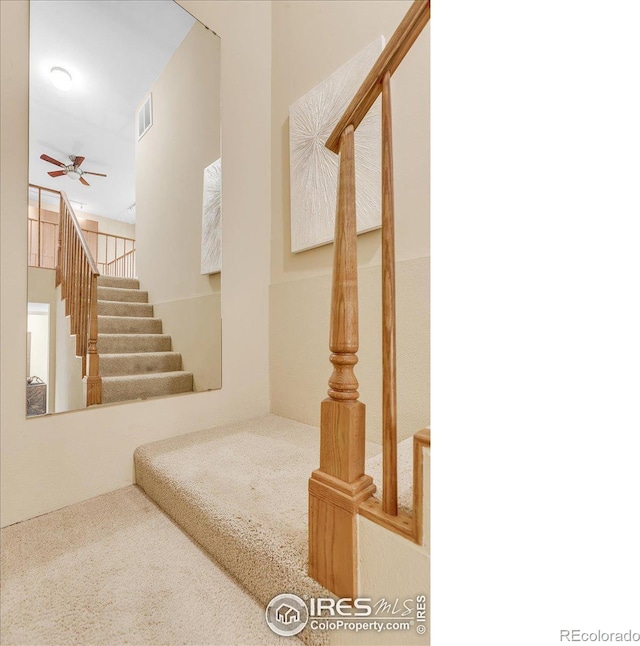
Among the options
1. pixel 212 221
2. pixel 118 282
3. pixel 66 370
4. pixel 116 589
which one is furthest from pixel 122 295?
pixel 116 589

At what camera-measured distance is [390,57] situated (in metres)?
0.69

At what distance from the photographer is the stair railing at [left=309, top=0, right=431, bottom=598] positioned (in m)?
0.67

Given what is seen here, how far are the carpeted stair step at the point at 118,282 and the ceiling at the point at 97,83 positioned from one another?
288 mm

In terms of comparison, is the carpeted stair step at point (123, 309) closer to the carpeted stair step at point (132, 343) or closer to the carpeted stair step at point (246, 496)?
the carpeted stair step at point (132, 343)

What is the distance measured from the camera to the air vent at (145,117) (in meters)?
1.61

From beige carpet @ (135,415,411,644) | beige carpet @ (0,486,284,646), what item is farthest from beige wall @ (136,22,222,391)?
beige carpet @ (0,486,284,646)

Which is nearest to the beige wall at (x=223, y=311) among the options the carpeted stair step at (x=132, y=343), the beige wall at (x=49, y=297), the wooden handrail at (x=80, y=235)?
the beige wall at (x=49, y=297)

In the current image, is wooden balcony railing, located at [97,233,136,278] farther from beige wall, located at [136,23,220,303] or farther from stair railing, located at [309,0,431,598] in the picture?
stair railing, located at [309,0,431,598]

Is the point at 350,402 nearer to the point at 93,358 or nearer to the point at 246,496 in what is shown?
the point at 246,496

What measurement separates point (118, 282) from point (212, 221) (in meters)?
0.59

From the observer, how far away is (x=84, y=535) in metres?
1.15
